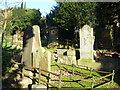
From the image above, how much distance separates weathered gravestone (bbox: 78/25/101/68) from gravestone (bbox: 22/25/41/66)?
4.63 meters

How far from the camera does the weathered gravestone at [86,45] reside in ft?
46.2

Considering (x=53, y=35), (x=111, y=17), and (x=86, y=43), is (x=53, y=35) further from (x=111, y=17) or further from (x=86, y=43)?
(x=86, y=43)

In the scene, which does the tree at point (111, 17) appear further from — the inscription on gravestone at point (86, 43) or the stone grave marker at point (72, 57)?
the stone grave marker at point (72, 57)

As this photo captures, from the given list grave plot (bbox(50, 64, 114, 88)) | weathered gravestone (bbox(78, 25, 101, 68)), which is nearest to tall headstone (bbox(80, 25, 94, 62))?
weathered gravestone (bbox(78, 25, 101, 68))

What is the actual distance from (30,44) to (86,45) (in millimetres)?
5311

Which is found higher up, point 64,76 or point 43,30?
point 43,30

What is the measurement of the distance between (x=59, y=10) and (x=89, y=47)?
37.5ft

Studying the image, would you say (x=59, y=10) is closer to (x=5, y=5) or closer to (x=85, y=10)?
(x=85, y=10)

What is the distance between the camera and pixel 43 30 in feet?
122

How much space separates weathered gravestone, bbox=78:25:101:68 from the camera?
46.2ft

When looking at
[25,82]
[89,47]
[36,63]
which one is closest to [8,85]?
[25,82]

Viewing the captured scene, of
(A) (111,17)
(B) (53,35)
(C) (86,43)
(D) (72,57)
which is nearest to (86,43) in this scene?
(C) (86,43)

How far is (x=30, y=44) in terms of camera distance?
34.8 feet

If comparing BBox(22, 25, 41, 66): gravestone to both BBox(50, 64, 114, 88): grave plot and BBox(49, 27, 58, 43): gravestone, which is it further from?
BBox(49, 27, 58, 43): gravestone
